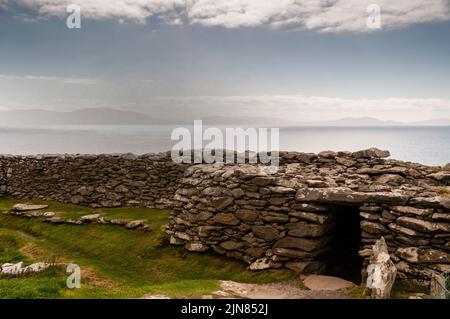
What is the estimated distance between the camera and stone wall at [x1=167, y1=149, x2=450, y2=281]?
11.3 meters

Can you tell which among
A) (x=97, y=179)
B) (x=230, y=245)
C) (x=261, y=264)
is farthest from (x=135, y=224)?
(x=261, y=264)

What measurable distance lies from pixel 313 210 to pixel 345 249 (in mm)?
3060

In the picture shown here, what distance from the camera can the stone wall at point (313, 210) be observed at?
37.2 ft

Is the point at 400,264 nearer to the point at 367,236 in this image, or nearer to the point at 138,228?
the point at 367,236

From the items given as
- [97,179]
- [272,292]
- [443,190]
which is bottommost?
[272,292]

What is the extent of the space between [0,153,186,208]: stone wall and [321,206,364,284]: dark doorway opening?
34.5ft

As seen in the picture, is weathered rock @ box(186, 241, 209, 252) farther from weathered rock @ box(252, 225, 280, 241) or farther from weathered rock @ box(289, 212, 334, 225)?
weathered rock @ box(289, 212, 334, 225)

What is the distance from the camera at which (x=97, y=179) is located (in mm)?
25031

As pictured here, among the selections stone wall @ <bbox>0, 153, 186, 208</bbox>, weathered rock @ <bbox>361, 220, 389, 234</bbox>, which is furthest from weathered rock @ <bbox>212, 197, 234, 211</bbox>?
stone wall @ <bbox>0, 153, 186, 208</bbox>

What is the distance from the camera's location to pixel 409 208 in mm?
11617

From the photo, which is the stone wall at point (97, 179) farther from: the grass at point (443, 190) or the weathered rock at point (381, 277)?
the weathered rock at point (381, 277)

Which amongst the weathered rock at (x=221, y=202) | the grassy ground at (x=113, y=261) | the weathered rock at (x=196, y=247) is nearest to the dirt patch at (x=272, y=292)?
the grassy ground at (x=113, y=261)

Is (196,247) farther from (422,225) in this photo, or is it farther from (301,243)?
(422,225)
